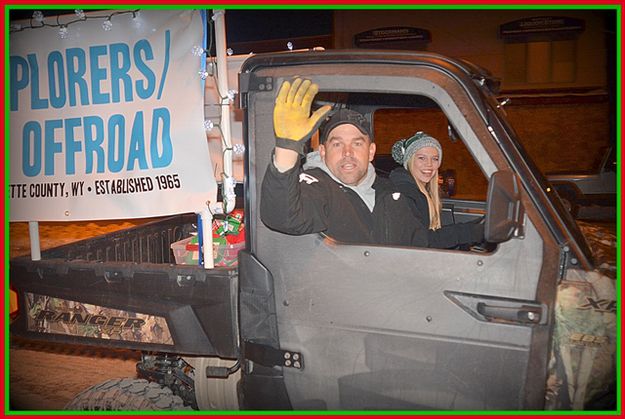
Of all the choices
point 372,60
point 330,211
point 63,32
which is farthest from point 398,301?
point 63,32

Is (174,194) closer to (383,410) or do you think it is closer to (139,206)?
(139,206)

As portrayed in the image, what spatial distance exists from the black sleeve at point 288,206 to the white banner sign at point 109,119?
0.50 meters

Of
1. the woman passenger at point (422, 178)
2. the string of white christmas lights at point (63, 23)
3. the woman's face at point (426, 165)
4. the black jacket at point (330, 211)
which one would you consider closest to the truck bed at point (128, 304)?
the black jacket at point (330, 211)

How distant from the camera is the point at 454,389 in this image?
224cm

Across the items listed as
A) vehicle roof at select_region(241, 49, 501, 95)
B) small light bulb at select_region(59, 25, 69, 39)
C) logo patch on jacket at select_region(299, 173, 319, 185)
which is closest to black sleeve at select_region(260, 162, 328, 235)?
logo patch on jacket at select_region(299, 173, 319, 185)

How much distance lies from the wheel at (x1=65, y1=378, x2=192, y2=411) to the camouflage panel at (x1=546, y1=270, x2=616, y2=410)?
189 cm

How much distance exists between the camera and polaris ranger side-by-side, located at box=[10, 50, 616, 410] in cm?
214

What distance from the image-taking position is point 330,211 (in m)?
2.45

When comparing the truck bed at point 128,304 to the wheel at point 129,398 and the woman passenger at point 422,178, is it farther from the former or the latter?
the woman passenger at point 422,178

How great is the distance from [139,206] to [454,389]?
68.0 inches

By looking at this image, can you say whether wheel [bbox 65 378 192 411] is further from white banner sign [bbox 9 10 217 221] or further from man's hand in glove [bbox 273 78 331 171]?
man's hand in glove [bbox 273 78 331 171]

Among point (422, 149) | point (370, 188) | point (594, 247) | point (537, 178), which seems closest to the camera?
point (537, 178)

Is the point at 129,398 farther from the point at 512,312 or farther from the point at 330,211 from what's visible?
the point at 512,312

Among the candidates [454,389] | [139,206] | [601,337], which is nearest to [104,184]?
[139,206]
